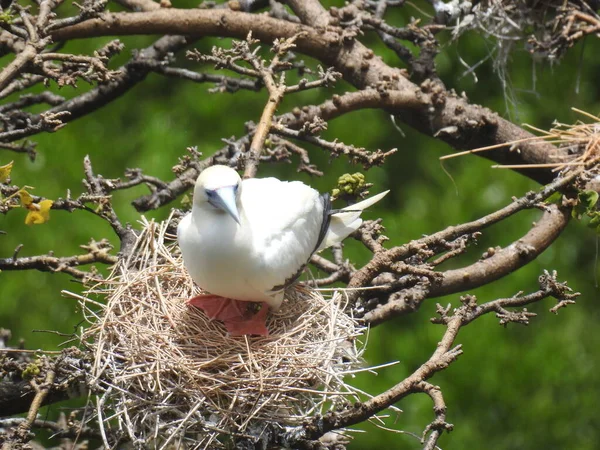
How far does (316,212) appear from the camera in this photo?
108 inches

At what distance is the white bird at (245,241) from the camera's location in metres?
2.44

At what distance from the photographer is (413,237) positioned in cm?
543

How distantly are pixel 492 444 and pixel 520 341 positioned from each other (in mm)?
726

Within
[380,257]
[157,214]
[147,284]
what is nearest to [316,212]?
[380,257]

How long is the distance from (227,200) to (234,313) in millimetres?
468

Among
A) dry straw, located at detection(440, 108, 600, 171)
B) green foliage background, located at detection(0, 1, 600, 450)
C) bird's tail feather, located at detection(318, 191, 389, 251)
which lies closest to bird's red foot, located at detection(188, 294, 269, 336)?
bird's tail feather, located at detection(318, 191, 389, 251)

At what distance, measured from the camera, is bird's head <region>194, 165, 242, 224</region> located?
2.37m

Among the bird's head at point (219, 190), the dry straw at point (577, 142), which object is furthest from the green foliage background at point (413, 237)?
the bird's head at point (219, 190)

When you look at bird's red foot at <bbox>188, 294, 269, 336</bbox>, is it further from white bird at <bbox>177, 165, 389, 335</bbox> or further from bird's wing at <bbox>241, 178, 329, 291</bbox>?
bird's wing at <bbox>241, 178, 329, 291</bbox>

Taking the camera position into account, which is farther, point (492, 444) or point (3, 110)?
point (492, 444)

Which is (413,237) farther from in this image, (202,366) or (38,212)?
(38,212)

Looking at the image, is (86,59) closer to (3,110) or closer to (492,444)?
(3,110)

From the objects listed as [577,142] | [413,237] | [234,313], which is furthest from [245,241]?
[413,237]

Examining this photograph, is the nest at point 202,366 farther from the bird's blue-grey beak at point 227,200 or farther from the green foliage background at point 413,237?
the green foliage background at point 413,237
